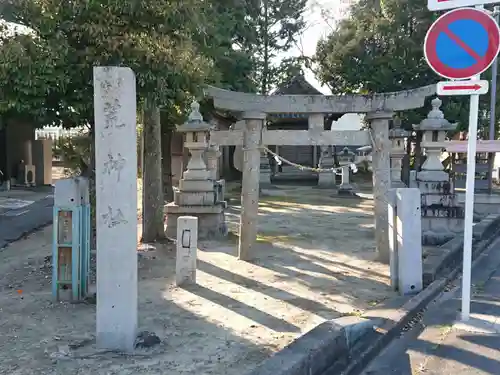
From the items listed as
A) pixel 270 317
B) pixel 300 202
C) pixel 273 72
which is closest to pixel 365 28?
pixel 273 72

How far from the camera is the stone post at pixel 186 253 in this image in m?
6.39

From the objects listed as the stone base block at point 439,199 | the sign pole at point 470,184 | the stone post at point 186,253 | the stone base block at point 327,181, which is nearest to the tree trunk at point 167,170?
the stone base block at point 439,199

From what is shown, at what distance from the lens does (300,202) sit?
17891 millimetres

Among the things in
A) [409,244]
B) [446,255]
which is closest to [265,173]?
[446,255]

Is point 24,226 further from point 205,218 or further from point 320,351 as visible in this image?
point 320,351

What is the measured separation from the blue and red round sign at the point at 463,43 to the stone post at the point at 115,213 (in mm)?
2800

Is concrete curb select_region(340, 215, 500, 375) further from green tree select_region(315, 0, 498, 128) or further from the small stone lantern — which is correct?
green tree select_region(315, 0, 498, 128)

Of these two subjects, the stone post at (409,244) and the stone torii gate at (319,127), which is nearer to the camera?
the stone post at (409,244)

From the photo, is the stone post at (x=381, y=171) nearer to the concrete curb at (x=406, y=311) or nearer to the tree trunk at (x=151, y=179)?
the concrete curb at (x=406, y=311)

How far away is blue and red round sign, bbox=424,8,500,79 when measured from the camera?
4637mm

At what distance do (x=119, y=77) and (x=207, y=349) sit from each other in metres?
2.31

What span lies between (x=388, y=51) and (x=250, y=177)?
1645 centimetres

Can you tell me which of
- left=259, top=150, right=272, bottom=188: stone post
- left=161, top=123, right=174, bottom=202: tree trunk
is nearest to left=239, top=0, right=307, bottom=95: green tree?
left=259, top=150, right=272, bottom=188: stone post

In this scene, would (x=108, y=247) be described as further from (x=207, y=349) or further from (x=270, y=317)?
(x=270, y=317)
